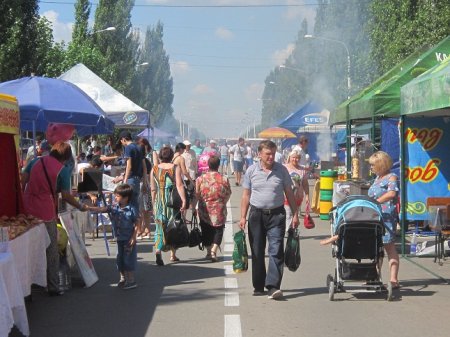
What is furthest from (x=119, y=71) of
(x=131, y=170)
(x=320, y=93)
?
(x=131, y=170)

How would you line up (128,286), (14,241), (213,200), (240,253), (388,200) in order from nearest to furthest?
(14,241) → (388,200) → (240,253) → (128,286) → (213,200)

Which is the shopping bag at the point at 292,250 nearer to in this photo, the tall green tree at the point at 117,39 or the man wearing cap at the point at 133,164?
the man wearing cap at the point at 133,164

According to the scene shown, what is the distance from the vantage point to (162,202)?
501 inches

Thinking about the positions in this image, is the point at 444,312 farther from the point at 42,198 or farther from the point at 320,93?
the point at 320,93

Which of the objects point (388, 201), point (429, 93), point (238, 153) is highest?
point (429, 93)

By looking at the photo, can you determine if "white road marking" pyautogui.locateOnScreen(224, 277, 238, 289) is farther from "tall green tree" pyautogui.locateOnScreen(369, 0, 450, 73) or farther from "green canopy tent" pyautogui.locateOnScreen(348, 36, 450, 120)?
"tall green tree" pyautogui.locateOnScreen(369, 0, 450, 73)

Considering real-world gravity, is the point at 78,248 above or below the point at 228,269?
above

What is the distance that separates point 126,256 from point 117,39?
51.7 meters

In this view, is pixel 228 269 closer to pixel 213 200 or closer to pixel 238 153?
pixel 213 200

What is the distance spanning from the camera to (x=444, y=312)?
884 centimetres

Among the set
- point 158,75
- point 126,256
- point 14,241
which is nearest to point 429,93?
point 126,256

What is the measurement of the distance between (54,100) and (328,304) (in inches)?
216

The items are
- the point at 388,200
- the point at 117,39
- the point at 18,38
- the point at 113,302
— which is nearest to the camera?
the point at 113,302

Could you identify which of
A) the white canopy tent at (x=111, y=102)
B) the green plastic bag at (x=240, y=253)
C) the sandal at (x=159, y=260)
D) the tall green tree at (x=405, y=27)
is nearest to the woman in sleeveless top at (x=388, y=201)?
the green plastic bag at (x=240, y=253)
